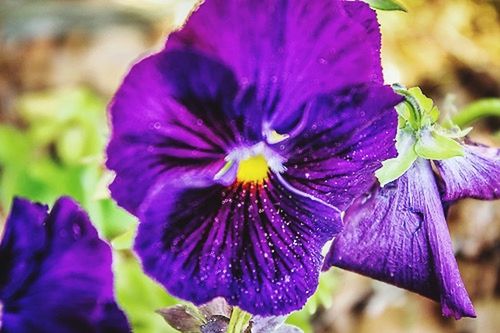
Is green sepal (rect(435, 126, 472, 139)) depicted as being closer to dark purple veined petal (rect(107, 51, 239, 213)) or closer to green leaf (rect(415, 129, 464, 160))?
green leaf (rect(415, 129, 464, 160))

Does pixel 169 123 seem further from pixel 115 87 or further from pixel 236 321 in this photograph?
pixel 115 87

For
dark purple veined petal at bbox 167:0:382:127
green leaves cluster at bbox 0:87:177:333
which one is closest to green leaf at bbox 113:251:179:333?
green leaves cluster at bbox 0:87:177:333

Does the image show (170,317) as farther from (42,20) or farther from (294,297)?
(42,20)

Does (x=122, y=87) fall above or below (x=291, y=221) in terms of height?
above

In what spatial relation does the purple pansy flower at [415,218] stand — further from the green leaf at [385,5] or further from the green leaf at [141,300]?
the green leaf at [141,300]

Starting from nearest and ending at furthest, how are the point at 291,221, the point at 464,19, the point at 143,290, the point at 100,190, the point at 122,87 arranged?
the point at 122,87 < the point at 291,221 < the point at 100,190 < the point at 143,290 < the point at 464,19

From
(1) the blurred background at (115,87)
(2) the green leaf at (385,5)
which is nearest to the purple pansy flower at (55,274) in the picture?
(2) the green leaf at (385,5)

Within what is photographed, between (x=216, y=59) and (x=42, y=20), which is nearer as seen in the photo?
(x=216, y=59)

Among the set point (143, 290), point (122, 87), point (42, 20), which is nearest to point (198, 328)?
point (122, 87)

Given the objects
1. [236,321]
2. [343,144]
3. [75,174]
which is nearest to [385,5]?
[343,144]
